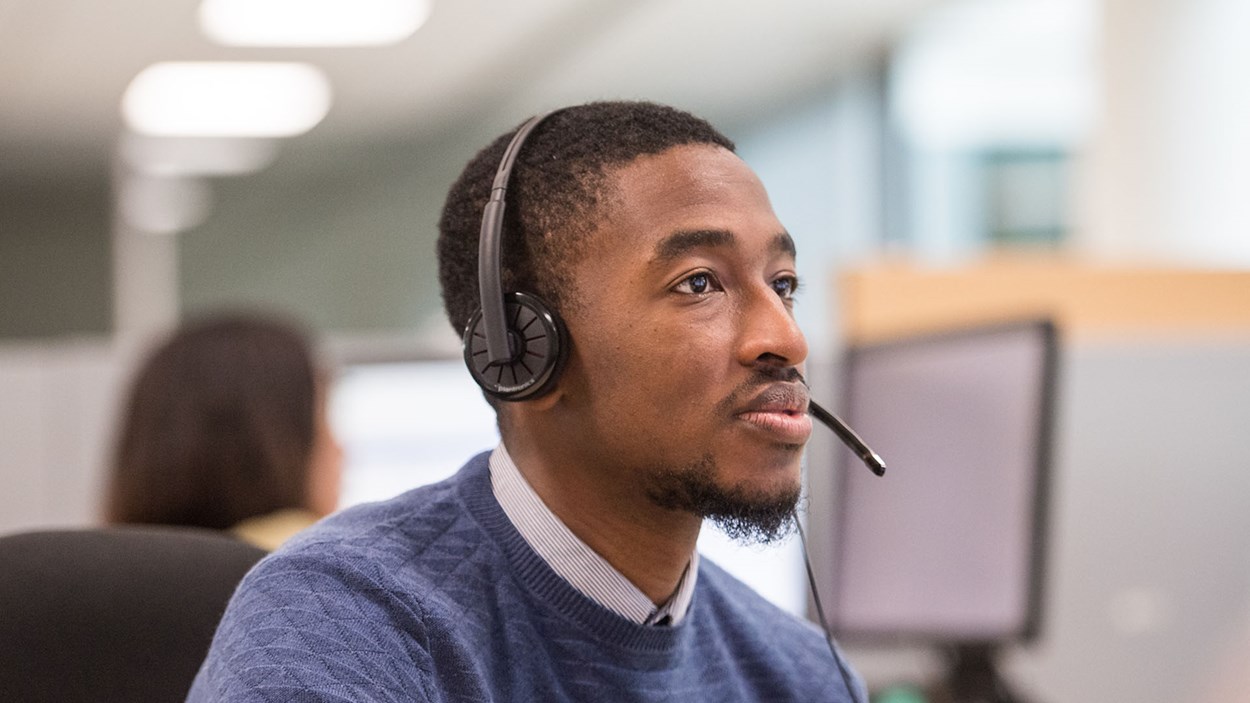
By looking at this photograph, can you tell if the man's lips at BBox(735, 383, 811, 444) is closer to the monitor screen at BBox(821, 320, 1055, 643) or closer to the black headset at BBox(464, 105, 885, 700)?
the black headset at BBox(464, 105, 885, 700)

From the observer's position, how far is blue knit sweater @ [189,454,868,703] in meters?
0.65

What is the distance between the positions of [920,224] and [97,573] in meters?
5.30

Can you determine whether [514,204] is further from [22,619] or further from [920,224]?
[920,224]

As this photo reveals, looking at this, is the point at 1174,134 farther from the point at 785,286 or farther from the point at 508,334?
the point at 508,334

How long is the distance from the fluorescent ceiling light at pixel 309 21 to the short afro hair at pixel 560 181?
316 cm

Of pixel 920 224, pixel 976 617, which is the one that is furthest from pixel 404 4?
pixel 976 617

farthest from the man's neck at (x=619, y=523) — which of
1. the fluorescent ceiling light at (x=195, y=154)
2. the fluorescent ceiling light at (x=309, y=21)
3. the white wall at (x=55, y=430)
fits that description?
the fluorescent ceiling light at (x=195, y=154)

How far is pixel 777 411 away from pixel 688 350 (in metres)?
0.06

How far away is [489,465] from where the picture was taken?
82cm

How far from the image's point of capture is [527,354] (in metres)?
0.75

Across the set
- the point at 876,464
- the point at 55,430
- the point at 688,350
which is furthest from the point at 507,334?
the point at 55,430

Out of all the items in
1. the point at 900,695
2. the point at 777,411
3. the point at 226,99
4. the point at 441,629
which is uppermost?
the point at 226,99

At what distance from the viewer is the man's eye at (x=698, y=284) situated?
0.74 meters

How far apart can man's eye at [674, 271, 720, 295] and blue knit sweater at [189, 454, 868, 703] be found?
0.54 ft
